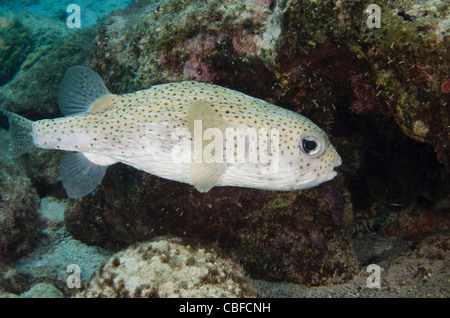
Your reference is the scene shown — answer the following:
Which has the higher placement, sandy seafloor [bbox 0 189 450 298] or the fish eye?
the fish eye

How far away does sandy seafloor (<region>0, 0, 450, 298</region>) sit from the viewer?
3006 millimetres

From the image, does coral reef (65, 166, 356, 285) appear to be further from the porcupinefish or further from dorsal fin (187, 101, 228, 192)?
dorsal fin (187, 101, 228, 192)

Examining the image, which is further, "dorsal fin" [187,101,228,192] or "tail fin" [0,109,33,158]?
"tail fin" [0,109,33,158]

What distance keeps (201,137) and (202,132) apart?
0.16 feet

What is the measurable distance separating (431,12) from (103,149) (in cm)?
355

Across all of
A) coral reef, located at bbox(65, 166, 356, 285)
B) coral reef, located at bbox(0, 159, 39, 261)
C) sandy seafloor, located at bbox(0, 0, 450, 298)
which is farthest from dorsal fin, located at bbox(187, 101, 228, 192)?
coral reef, located at bbox(0, 159, 39, 261)

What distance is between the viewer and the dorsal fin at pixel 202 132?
7.78 feet

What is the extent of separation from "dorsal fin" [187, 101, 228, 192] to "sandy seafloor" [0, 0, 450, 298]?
6.18ft

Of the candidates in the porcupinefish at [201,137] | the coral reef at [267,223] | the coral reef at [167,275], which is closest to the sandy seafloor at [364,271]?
the coral reef at [267,223]

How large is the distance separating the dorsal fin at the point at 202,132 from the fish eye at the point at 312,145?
78 centimetres

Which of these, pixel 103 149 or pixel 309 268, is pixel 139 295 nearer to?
pixel 103 149

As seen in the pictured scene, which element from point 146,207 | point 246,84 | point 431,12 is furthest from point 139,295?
point 431,12

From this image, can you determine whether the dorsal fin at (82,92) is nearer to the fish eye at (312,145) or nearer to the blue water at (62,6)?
the fish eye at (312,145)

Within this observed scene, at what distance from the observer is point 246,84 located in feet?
11.0
